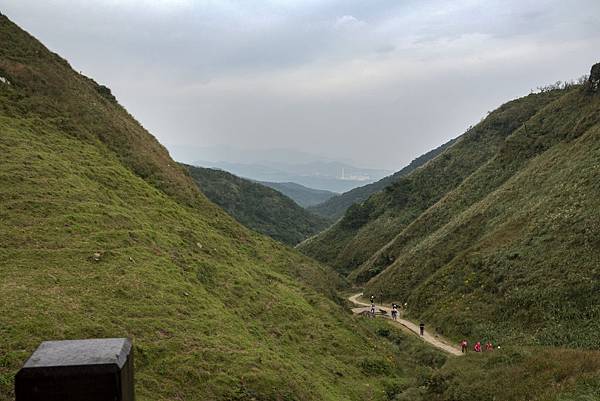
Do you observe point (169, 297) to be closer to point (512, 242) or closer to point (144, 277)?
point (144, 277)

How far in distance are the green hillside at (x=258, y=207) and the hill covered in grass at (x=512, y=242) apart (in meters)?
47.7

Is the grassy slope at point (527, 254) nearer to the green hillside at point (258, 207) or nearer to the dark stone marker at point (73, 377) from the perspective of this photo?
the dark stone marker at point (73, 377)

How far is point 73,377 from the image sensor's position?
3.03 m

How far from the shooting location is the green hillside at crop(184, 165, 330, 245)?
427 feet

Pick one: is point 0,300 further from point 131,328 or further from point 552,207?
point 552,207

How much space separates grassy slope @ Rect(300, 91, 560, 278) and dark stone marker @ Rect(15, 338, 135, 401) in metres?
71.4

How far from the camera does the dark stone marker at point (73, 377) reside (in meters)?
3.00

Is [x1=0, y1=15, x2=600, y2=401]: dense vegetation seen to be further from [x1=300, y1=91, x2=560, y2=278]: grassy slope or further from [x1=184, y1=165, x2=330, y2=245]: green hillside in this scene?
[x1=184, y1=165, x2=330, y2=245]: green hillside

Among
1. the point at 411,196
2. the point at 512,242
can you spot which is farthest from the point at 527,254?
the point at 411,196

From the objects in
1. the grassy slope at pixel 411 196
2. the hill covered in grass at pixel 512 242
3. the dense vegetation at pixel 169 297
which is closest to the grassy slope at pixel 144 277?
the dense vegetation at pixel 169 297

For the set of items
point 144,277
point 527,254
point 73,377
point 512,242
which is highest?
point 73,377

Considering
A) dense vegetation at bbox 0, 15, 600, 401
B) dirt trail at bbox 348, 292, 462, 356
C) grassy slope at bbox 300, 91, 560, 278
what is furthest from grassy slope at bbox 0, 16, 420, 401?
grassy slope at bbox 300, 91, 560, 278

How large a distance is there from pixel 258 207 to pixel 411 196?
64.4 m

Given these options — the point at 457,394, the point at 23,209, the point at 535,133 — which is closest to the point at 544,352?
the point at 457,394
